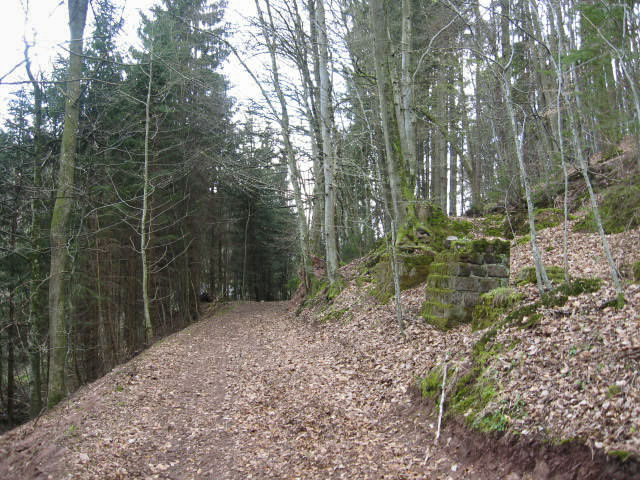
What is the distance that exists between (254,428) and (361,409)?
1.55m

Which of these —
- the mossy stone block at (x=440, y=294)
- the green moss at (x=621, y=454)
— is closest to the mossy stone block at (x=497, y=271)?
the mossy stone block at (x=440, y=294)

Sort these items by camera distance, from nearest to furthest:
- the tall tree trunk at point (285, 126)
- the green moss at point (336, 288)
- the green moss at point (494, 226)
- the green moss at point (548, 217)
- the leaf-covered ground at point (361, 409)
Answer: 1. the leaf-covered ground at point (361, 409)
2. the green moss at point (548, 217)
3. the green moss at point (494, 226)
4. the green moss at point (336, 288)
5. the tall tree trunk at point (285, 126)

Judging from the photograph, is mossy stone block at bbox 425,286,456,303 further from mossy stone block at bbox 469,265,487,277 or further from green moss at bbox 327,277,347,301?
green moss at bbox 327,277,347,301

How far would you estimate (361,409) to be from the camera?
5.96 metres

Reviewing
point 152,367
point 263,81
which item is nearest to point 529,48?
point 263,81

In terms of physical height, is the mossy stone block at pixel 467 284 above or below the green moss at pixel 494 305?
above

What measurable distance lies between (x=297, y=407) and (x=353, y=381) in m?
1.06

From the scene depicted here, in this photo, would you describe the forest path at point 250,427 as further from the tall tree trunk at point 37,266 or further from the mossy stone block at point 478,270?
the tall tree trunk at point 37,266

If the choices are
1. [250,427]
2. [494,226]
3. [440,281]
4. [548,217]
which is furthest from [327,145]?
[250,427]

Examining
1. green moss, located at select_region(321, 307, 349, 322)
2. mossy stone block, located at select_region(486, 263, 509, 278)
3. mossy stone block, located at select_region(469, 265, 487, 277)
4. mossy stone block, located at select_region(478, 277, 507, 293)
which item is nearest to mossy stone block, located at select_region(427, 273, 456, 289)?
mossy stone block, located at select_region(469, 265, 487, 277)

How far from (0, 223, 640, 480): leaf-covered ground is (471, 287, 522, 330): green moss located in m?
0.25

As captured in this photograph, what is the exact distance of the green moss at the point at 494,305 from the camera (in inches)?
248

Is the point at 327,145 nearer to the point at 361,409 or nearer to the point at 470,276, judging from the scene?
the point at 470,276

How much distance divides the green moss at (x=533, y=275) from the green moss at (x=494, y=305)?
2.09ft
